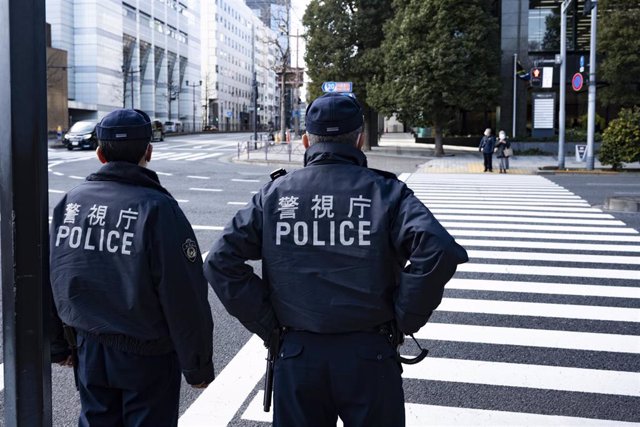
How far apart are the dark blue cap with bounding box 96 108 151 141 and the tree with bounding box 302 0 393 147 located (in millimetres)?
33219

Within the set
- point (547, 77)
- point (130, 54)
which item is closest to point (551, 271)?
point (547, 77)

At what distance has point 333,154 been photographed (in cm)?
254

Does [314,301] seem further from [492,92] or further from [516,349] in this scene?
[492,92]

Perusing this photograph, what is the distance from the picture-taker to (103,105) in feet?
228

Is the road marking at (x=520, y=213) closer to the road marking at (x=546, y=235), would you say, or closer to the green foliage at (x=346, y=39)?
the road marking at (x=546, y=235)

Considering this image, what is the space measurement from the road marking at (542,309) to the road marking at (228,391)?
227cm

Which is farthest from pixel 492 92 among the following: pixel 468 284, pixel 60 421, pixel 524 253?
pixel 60 421

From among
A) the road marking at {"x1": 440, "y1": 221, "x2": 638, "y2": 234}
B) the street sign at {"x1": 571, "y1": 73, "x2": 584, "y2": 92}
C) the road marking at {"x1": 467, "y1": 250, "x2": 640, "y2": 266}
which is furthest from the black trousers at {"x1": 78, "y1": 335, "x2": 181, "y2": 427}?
the street sign at {"x1": 571, "y1": 73, "x2": 584, "y2": 92}

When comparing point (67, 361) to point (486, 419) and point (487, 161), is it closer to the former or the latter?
point (486, 419)

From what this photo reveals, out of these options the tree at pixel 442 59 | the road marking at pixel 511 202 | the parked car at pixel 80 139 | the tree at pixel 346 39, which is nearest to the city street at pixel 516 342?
the road marking at pixel 511 202

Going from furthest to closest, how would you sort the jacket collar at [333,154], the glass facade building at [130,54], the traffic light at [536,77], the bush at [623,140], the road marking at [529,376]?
1. the glass facade building at [130,54]
2. the traffic light at [536,77]
3. the bush at [623,140]
4. the road marking at [529,376]
5. the jacket collar at [333,154]

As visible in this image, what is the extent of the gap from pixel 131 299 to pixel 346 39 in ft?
115

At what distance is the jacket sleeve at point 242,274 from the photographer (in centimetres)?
249

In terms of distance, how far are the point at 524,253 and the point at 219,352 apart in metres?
5.56
